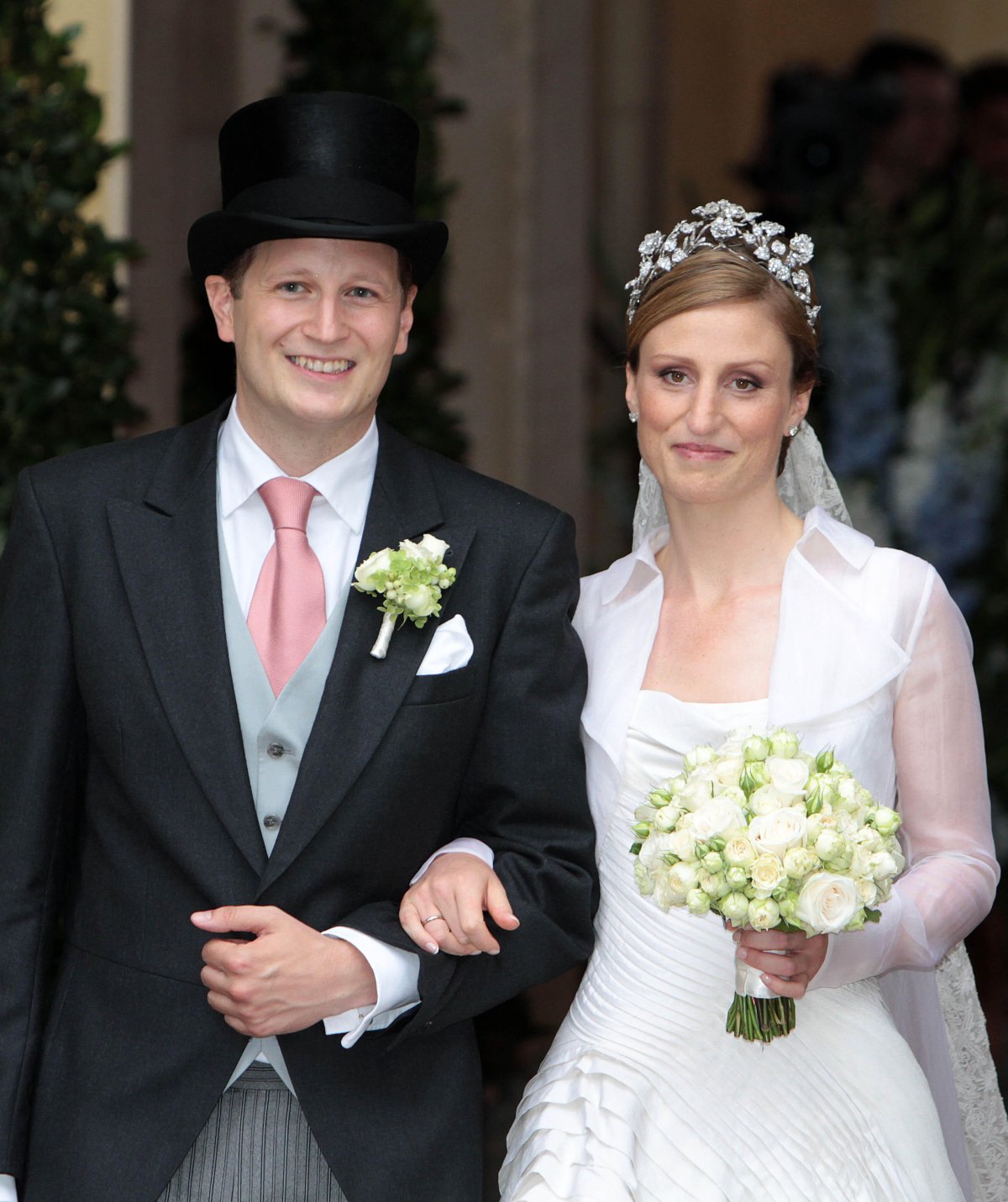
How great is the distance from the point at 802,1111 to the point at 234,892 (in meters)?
0.95

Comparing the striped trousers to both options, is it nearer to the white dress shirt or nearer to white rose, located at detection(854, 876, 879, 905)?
the white dress shirt

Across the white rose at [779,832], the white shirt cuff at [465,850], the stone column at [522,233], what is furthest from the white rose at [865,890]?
the stone column at [522,233]

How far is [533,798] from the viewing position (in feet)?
9.05

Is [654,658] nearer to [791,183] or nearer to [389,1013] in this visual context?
[389,1013]

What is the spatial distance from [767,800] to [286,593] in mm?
801

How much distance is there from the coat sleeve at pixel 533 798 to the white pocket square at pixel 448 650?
79 millimetres

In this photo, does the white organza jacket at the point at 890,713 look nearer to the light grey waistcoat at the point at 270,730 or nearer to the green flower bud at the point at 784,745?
the green flower bud at the point at 784,745

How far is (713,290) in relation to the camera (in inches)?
117

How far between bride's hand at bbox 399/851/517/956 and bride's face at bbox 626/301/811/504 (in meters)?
0.80

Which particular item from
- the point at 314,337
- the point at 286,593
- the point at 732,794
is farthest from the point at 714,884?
the point at 314,337

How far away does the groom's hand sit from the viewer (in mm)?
2439

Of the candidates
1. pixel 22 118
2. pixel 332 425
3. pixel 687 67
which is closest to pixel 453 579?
pixel 332 425

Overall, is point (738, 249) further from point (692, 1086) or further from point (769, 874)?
point (692, 1086)

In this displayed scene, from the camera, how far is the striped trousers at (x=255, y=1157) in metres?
2.56
